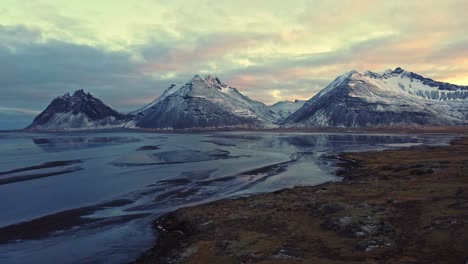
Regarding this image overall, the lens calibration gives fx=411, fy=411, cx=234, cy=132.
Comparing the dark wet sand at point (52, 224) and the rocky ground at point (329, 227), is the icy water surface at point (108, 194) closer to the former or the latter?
the dark wet sand at point (52, 224)

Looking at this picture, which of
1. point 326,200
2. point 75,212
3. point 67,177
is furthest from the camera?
point 67,177

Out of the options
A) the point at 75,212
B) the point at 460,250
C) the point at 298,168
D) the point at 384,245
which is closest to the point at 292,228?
the point at 384,245

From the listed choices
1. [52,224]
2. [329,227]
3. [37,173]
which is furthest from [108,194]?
[329,227]

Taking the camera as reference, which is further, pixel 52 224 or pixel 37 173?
pixel 37 173

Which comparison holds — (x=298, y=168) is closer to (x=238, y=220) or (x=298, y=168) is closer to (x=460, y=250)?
(x=238, y=220)

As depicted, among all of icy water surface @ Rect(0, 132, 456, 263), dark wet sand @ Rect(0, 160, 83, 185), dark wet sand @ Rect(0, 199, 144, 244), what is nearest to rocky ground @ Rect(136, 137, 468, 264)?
icy water surface @ Rect(0, 132, 456, 263)

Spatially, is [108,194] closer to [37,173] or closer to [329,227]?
[37,173]

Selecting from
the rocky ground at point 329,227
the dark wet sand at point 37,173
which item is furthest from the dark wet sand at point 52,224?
the dark wet sand at point 37,173

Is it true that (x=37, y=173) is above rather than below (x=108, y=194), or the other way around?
above

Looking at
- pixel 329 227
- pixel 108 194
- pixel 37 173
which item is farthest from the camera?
pixel 37 173
